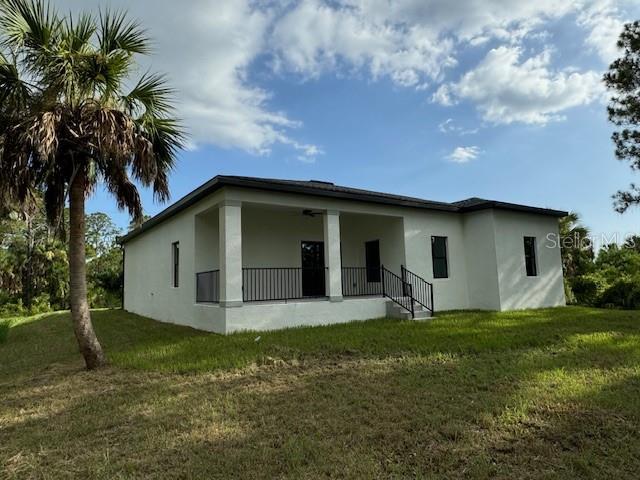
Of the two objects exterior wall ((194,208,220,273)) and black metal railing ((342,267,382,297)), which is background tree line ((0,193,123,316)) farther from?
black metal railing ((342,267,382,297))

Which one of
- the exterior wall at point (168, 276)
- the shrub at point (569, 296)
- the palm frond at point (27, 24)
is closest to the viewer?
the palm frond at point (27, 24)

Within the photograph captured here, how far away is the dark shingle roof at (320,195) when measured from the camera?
30.8 ft

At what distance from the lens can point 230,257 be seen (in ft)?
30.4

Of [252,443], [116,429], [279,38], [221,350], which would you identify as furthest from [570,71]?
[116,429]

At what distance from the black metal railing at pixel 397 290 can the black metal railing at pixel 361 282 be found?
0.69 m

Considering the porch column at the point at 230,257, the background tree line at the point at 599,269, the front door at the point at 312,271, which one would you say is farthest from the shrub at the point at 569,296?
the porch column at the point at 230,257

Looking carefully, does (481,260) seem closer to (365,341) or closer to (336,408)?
(365,341)

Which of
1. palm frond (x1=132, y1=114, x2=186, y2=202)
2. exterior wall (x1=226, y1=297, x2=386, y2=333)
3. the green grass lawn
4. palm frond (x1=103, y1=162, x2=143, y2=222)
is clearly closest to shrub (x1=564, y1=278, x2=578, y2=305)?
the green grass lawn

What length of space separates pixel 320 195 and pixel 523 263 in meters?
7.56

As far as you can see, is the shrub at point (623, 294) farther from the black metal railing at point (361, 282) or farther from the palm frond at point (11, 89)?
the palm frond at point (11, 89)

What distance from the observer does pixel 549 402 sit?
443 cm

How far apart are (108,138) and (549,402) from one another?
22.9 ft

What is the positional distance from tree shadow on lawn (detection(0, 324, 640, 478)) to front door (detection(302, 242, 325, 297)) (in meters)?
7.07

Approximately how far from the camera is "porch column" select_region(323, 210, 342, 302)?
10594mm
